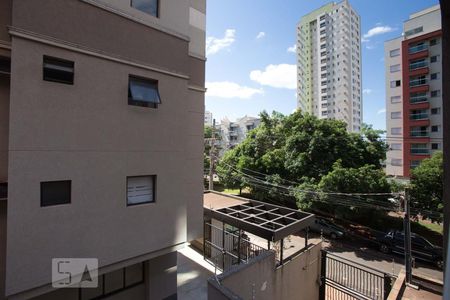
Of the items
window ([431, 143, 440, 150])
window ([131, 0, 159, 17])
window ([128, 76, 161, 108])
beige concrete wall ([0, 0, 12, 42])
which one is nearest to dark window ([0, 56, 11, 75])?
beige concrete wall ([0, 0, 12, 42])

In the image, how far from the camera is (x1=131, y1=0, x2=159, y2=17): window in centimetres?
548

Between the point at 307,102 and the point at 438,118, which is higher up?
the point at 307,102

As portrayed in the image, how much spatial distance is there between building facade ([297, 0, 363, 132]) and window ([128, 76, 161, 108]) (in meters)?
57.1

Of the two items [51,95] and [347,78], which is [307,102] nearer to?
[347,78]

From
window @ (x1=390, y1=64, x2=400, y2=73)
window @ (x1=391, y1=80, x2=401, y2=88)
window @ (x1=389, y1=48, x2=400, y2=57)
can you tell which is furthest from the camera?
window @ (x1=389, y1=48, x2=400, y2=57)

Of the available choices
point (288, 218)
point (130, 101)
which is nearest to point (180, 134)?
point (130, 101)

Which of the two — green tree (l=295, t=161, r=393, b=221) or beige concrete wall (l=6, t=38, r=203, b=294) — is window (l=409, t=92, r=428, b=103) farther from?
beige concrete wall (l=6, t=38, r=203, b=294)

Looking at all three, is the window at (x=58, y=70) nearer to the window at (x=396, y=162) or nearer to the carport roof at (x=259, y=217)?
the carport roof at (x=259, y=217)

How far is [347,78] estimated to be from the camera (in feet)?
185

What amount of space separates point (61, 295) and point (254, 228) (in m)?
5.71

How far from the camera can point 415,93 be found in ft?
92.0


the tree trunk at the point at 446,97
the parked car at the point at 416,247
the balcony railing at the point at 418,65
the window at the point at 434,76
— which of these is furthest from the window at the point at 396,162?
the tree trunk at the point at 446,97

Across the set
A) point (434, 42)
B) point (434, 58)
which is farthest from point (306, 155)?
point (434, 42)

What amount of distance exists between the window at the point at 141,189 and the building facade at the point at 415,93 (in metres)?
27.6
